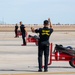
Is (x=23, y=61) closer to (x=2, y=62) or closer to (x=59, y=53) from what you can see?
(x=2, y=62)

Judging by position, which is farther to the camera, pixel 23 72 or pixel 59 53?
pixel 59 53

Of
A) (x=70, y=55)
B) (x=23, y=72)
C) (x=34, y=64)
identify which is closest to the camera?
(x=23, y=72)

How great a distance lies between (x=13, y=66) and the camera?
16969 millimetres

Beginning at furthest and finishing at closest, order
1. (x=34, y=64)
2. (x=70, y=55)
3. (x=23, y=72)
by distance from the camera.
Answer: (x=34, y=64) → (x=70, y=55) → (x=23, y=72)

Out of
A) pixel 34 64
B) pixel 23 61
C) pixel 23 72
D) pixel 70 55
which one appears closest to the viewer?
pixel 23 72

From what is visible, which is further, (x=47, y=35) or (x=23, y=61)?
(x=23, y=61)

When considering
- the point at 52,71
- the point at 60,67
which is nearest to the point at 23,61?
the point at 60,67

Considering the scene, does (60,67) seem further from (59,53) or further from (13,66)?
(13,66)

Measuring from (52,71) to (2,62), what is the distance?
3893 mm

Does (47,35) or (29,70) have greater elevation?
(47,35)

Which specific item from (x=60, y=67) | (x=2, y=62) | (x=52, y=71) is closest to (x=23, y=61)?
(x=2, y=62)

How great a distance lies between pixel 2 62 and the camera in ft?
61.1

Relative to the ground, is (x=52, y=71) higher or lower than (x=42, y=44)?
lower

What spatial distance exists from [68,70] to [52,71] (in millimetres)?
681
